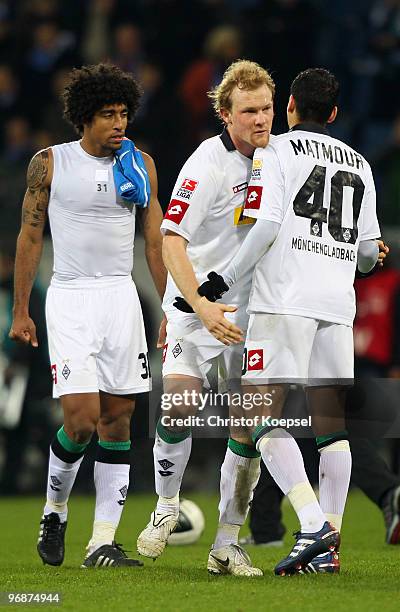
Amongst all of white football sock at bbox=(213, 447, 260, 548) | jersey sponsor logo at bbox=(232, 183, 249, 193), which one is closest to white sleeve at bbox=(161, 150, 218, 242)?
jersey sponsor logo at bbox=(232, 183, 249, 193)

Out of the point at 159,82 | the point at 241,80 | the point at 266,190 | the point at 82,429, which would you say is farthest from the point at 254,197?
the point at 159,82

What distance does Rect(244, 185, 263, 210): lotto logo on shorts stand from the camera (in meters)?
5.75

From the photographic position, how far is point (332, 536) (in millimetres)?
5605

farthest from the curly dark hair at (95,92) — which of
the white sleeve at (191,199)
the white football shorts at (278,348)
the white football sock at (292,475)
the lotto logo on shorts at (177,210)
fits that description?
the white football sock at (292,475)

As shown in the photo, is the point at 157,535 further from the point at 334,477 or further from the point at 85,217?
the point at 85,217

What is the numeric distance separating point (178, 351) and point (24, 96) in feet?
27.4

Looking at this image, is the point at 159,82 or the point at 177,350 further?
the point at 159,82

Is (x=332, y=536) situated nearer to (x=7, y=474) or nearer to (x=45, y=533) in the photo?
(x=45, y=533)

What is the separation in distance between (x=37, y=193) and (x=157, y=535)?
1.82 metres

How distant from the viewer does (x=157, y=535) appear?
21.3 feet

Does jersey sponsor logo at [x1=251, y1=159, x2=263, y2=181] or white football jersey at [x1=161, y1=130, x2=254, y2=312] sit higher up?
jersey sponsor logo at [x1=251, y1=159, x2=263, y2=181]

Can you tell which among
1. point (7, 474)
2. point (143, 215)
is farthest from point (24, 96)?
point (143, 215)

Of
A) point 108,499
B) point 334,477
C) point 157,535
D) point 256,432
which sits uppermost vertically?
point 256,432

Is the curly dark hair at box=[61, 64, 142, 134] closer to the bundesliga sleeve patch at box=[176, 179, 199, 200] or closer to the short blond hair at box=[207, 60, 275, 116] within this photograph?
the short blond hair at box=[207, 60, 275, 116]
